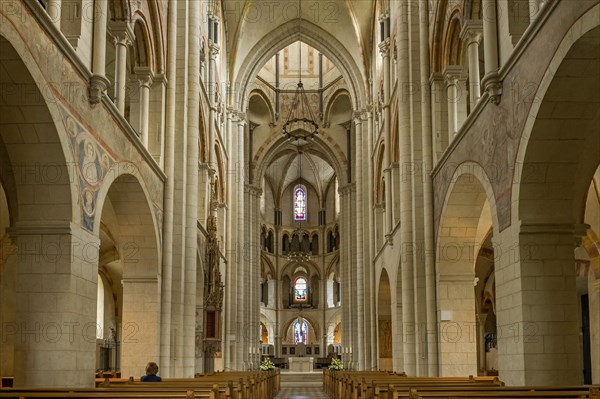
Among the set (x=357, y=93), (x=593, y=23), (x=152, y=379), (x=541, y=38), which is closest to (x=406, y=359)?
(x=152, y=379)

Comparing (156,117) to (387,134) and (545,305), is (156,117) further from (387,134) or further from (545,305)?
(545,305)

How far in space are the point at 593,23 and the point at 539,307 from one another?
4554 mm

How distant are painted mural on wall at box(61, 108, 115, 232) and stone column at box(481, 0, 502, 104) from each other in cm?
648

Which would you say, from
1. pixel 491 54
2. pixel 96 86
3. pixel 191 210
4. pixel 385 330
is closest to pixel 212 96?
pixel 191 210

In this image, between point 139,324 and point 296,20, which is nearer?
point 139,324

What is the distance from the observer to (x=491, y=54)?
12.6 metres

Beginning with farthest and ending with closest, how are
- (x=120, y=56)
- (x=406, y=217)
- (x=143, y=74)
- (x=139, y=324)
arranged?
(x=406, y=217) < (x=143, y=74) < (x=139, y=324) < (x=120, y=56)

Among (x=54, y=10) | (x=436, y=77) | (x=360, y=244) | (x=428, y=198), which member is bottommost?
(x=428, y=198)

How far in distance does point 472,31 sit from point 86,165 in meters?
8.06

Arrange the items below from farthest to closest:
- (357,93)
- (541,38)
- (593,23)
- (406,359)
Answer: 1. (357,93)
2. (406,359)
3. (541,38)
4. (593,23)

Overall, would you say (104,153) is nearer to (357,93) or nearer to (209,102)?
(209,102)

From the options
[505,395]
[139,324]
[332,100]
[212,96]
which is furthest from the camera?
[332,100]

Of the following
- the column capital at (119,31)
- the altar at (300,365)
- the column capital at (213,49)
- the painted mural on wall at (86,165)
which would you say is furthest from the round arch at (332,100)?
the painted mural on wall at (86,165)

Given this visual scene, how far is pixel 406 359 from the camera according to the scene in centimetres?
1984
